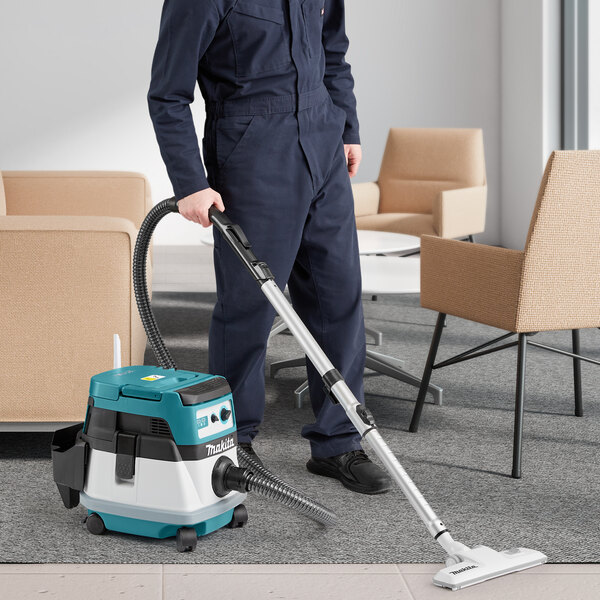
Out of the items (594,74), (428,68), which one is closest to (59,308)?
(594,74)

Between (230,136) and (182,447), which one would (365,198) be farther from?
(182,447)

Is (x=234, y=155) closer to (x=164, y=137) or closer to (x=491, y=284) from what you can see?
(x=164, y=137)

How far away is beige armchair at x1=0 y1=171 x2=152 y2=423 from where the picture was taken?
7.36 feet

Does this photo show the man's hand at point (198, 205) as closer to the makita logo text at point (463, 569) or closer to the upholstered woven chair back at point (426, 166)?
the makita logo text at point (463, 569)

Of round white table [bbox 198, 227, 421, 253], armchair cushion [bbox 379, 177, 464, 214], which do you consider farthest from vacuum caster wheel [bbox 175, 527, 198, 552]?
armchair cushion [bbox 379, 177, 464, 214]

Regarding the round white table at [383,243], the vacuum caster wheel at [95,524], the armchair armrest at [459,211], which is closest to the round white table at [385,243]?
the round white table at [383,243]

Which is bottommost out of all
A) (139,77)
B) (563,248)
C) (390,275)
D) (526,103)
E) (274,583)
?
(274,583)

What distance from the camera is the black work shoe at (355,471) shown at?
217cm

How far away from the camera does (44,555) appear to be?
71.2 inches

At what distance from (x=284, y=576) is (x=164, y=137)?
0.95m

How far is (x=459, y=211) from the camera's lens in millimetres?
4852

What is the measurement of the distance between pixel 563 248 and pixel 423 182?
2.96 metres

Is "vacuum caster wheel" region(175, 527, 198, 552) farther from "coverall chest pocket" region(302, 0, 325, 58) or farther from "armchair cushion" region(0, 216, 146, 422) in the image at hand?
"coverall chest pocket" region(302, 0, 325, 58)

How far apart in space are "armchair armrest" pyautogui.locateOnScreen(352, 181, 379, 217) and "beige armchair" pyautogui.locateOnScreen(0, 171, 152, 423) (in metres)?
2.88
